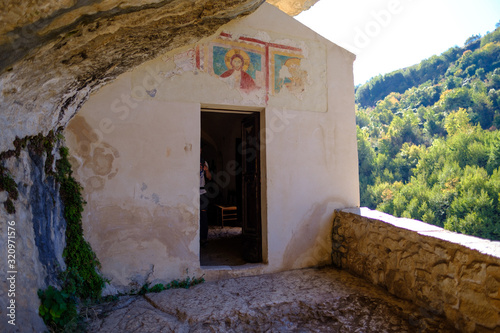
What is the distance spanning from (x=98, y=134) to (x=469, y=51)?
184ft

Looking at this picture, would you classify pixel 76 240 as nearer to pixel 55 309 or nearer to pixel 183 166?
pixel 55 309

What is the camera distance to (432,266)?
2855 millimetres

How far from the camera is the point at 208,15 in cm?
329

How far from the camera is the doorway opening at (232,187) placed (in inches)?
177

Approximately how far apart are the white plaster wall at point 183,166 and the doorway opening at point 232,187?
275 millimetres

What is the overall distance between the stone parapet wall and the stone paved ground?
151mm

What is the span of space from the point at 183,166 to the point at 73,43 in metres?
1.78

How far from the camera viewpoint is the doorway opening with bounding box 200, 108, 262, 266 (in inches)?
177

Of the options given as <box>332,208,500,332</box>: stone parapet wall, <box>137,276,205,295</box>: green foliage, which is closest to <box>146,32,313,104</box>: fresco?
<box>332,208,500,332</box>: stone parapet wall

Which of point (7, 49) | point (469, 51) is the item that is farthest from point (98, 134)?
point (469, 51)

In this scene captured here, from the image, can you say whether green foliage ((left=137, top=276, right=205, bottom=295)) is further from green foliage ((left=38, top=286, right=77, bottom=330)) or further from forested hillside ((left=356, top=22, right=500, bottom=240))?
forested hillside ((left=356, top=22, right=500, bottom=240))

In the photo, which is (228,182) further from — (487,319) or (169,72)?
(487,319)

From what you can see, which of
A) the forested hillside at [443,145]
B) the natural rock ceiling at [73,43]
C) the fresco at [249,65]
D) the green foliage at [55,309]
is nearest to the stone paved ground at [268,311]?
the green foliage at [55,309]

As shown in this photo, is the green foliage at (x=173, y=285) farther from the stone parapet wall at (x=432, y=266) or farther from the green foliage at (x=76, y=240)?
the stone parapet wall at (x=432, y=266)
